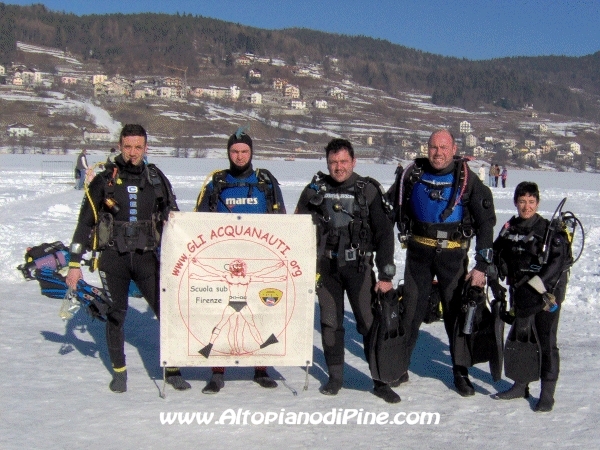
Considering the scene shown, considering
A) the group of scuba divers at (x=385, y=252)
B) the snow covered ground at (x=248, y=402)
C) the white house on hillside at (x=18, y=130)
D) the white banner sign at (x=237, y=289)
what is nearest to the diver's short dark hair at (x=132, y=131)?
the group of scuba divers at (x=385, y=252)

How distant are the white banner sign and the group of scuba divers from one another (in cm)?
17

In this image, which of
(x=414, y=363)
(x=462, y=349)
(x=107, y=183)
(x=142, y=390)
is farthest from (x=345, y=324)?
(x=107, y=183)

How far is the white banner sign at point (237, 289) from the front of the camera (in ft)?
15.0

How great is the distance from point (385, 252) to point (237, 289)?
1.09 metres

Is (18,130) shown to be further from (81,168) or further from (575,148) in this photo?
(575,148)

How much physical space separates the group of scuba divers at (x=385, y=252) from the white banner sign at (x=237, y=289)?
0.17 metres

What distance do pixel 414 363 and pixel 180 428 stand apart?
2193mm

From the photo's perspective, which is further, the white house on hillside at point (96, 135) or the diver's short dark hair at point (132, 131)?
the white house on hillside at point (96, 135)

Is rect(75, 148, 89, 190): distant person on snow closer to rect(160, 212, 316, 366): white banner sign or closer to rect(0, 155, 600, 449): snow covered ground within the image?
rect(0, 155, 600, 449): snow covered ground

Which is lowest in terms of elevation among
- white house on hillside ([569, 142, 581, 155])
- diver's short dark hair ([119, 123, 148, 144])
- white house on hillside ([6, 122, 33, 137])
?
white house on hillside ([6, 122, 33, 137])

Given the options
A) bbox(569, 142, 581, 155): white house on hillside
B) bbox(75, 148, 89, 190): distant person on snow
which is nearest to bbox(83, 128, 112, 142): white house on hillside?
bbox(75, 148, 89, 190): distant person on snow

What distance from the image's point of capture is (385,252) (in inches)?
186

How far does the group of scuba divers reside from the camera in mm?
4570

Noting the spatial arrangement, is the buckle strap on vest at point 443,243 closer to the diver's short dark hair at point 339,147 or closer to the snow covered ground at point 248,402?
the diver's short dark hair at point 339,147
